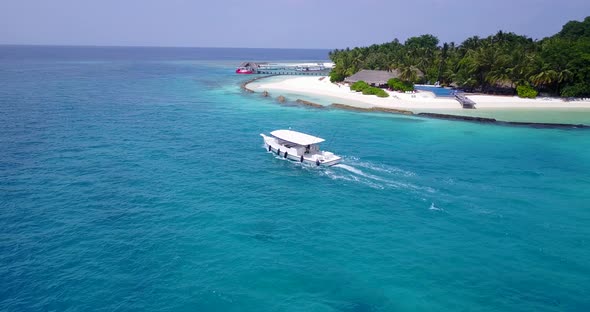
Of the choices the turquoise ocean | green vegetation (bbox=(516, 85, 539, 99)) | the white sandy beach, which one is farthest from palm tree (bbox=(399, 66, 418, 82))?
the turquoise ocean

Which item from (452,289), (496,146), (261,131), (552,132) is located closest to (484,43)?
(552,132)

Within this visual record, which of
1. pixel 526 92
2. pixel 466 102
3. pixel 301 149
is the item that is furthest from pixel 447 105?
pixel 301 149

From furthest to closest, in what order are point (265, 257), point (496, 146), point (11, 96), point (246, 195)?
point (11, 96), point (496, 146), point (246, 195), point (265, 257)

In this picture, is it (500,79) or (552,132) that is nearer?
(552,132)

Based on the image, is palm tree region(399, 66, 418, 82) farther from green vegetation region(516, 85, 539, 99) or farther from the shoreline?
green vegetation region(516, 85, 539, 99)

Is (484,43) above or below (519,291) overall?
above

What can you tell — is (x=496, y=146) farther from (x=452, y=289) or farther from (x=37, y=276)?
(x=37, y=276)

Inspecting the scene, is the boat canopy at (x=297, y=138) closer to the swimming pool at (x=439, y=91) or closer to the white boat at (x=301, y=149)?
the white boat at (x=301, y=149)
